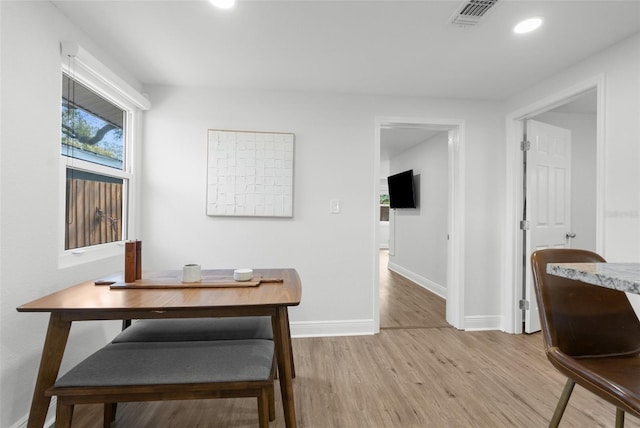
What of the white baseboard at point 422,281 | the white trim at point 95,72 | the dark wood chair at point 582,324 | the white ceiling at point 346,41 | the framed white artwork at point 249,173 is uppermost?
the white ceiling at point 346,41

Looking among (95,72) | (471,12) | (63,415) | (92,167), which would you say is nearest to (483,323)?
(471,12)

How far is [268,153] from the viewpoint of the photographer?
2.79 metres

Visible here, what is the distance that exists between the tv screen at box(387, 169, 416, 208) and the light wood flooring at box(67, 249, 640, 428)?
2746 mm

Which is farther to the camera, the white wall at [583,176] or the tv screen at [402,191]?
the tv screen at [402,191]

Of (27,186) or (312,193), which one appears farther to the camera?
(312,193)

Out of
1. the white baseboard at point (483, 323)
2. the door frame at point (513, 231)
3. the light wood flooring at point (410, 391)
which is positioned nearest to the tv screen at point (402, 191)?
the door frame at point (513, 231)

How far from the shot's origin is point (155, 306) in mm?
1229

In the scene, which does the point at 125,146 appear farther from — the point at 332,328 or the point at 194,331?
the point at 332,328

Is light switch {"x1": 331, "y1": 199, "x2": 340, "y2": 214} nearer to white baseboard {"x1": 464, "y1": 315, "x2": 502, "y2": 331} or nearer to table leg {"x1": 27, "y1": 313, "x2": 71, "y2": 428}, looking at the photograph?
white baseboard {"x1": 464, "y1": 315, "x2": 502, "y2": 331}

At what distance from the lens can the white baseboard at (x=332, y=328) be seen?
9.28ft

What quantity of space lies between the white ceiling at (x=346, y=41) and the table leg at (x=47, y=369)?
1.66 metres

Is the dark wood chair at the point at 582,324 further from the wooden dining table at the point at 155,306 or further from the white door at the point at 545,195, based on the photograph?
the white door at the point at 545,195

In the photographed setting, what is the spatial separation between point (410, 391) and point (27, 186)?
2430 millimetres

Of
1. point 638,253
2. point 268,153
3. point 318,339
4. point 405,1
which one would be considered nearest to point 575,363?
point 638,253
